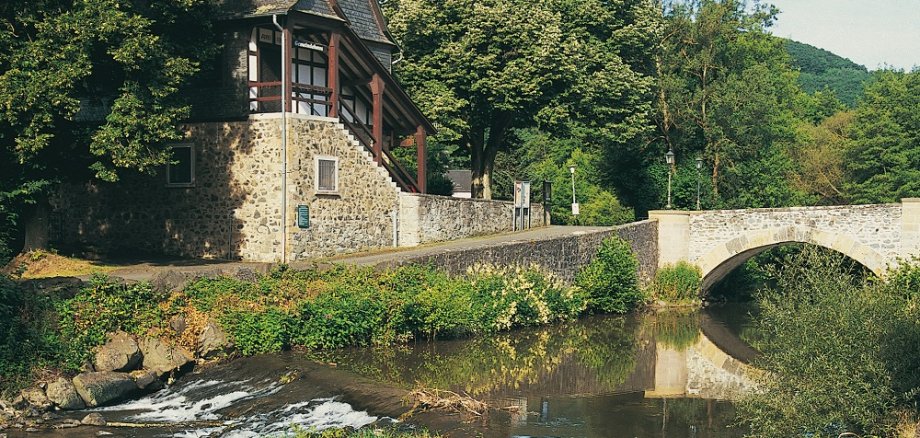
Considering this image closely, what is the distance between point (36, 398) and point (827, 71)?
10219 centimetres

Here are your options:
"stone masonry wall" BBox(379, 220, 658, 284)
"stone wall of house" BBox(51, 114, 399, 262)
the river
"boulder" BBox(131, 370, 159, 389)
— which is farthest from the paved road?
"boulder" BBox(131, 370, 159, 389)

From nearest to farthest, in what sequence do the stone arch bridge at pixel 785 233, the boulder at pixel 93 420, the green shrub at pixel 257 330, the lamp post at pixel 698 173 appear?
the boulder at pixel 93 420, the green shrub at pixel 257 330, the stone arch bridge at pixel 785 233, the lamp post at pixel 698 173

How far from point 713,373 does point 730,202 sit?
2040 cm

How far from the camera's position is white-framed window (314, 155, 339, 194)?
26031 millimetres

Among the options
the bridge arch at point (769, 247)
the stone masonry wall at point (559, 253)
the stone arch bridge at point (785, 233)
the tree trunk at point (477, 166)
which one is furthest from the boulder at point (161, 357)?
the bridge arch at point (769, 247)

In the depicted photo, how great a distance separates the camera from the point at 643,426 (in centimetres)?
1677

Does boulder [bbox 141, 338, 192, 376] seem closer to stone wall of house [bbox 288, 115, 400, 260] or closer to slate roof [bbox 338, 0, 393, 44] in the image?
stone wall of house [bbox 288, 115, 400, 260]

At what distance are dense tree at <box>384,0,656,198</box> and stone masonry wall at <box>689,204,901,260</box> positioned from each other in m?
4.27

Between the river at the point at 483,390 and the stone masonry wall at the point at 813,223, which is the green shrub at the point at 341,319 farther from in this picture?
the stone masonry wall at the point at 813,223

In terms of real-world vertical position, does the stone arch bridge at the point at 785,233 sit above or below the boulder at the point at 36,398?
above

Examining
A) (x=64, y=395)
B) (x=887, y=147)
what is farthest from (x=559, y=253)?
(x=887, y=147)

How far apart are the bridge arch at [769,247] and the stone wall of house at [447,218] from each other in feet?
22.5

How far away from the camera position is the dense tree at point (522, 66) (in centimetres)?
3403

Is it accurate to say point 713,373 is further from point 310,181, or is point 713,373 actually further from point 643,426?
point 310,181
